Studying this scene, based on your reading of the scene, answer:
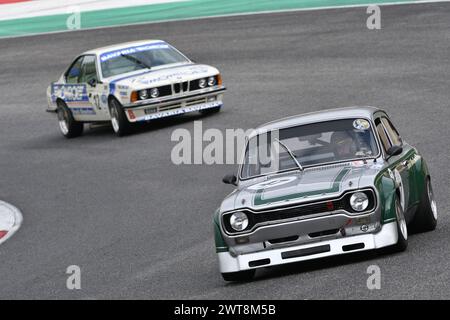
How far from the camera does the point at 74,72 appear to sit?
2203 cm

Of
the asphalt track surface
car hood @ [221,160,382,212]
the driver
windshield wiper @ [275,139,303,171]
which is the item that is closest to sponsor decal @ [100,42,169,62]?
the asphalt track surface

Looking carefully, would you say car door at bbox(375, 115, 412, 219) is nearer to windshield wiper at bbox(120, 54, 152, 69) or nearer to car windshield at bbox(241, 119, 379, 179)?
car windshield at bbox(241, 119, 379, 179)

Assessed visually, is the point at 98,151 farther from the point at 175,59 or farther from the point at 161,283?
the point at 161,283

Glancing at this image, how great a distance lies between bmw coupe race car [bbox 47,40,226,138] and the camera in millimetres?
19922

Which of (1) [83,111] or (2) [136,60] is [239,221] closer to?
(2) [136,60]

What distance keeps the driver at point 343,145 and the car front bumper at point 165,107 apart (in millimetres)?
9887

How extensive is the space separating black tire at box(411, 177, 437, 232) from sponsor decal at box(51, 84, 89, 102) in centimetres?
1177

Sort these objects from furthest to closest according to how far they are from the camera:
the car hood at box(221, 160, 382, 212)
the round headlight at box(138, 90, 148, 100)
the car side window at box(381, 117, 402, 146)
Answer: the round headlight at box(138, 90, 148, 100)
the car side window at box(381, 117, 402, 146)
the car hood at box(221, 160, 382, 212)

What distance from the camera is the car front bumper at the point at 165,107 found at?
1988 cm

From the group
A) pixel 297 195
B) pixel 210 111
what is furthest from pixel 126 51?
pixel 297 195

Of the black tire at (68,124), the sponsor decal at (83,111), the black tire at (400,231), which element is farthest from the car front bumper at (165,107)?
the black tire at (400,231)

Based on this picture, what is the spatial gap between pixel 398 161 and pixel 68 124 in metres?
12.5

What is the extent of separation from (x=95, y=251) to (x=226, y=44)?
55.3 ft
